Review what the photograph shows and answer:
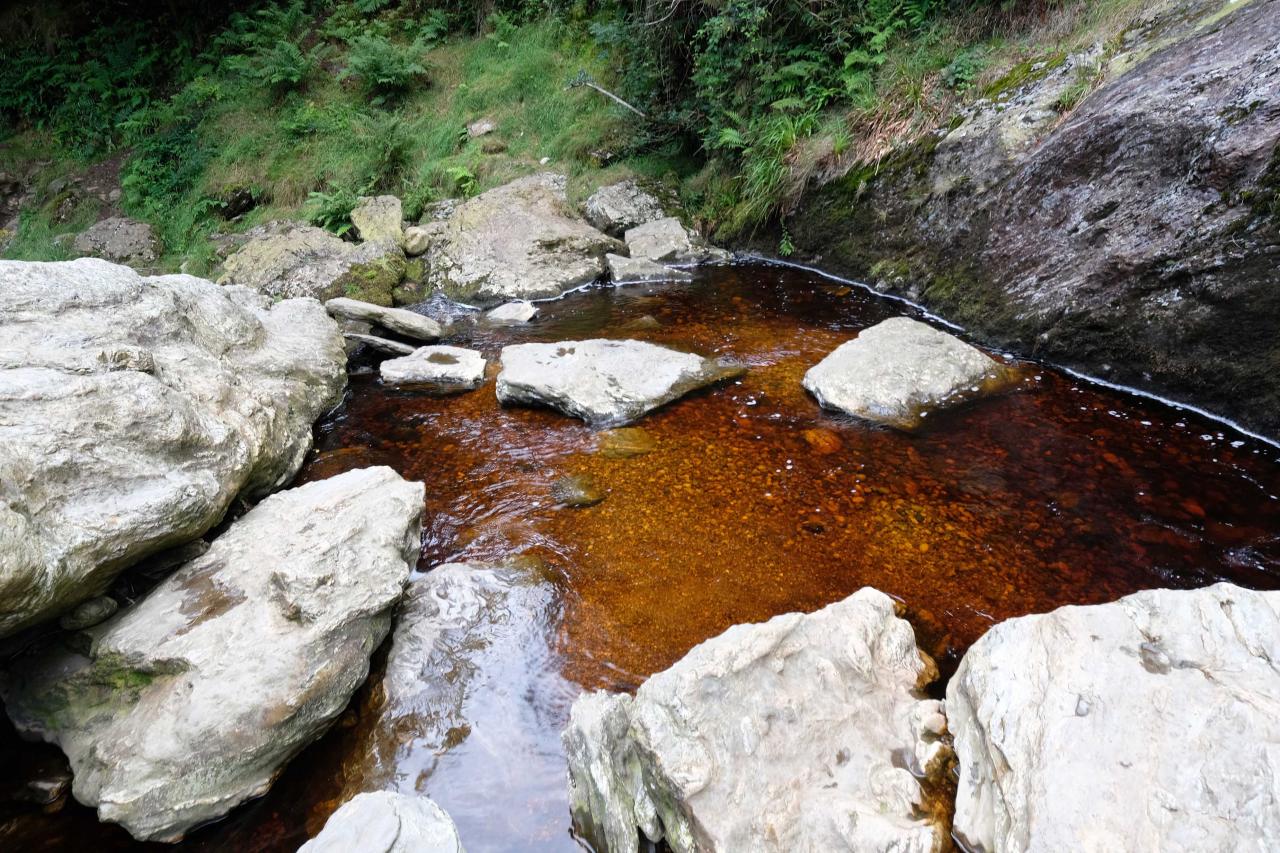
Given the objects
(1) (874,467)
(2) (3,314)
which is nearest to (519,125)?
(2) (3,314)

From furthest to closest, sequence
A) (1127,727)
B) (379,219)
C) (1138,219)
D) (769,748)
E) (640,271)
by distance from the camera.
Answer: (379,219), (640,271), (1138,219), (769,748), (1127,727)

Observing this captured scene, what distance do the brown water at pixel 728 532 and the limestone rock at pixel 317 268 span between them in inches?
167

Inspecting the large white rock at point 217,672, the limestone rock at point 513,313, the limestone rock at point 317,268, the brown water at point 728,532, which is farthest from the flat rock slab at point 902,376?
the limestone rock at point 317,268

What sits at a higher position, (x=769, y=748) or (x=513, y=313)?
(x=769, y=748)

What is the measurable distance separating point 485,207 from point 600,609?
352 inches

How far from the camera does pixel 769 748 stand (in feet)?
7.76

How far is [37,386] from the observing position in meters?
3.38

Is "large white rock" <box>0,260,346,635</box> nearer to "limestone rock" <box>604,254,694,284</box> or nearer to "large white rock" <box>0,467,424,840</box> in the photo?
"large white rock" <box>0,467,424,840</box>

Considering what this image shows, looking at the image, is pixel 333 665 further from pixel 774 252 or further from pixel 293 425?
pixel 774 252

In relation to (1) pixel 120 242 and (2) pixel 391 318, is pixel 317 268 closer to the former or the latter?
(2) pixel 391 318

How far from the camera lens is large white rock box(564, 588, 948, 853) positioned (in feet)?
7.02

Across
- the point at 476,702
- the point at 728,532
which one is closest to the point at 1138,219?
the point at 728,532

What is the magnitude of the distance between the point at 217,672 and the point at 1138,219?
7.00 metres

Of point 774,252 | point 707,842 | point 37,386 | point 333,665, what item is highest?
point 37,386
